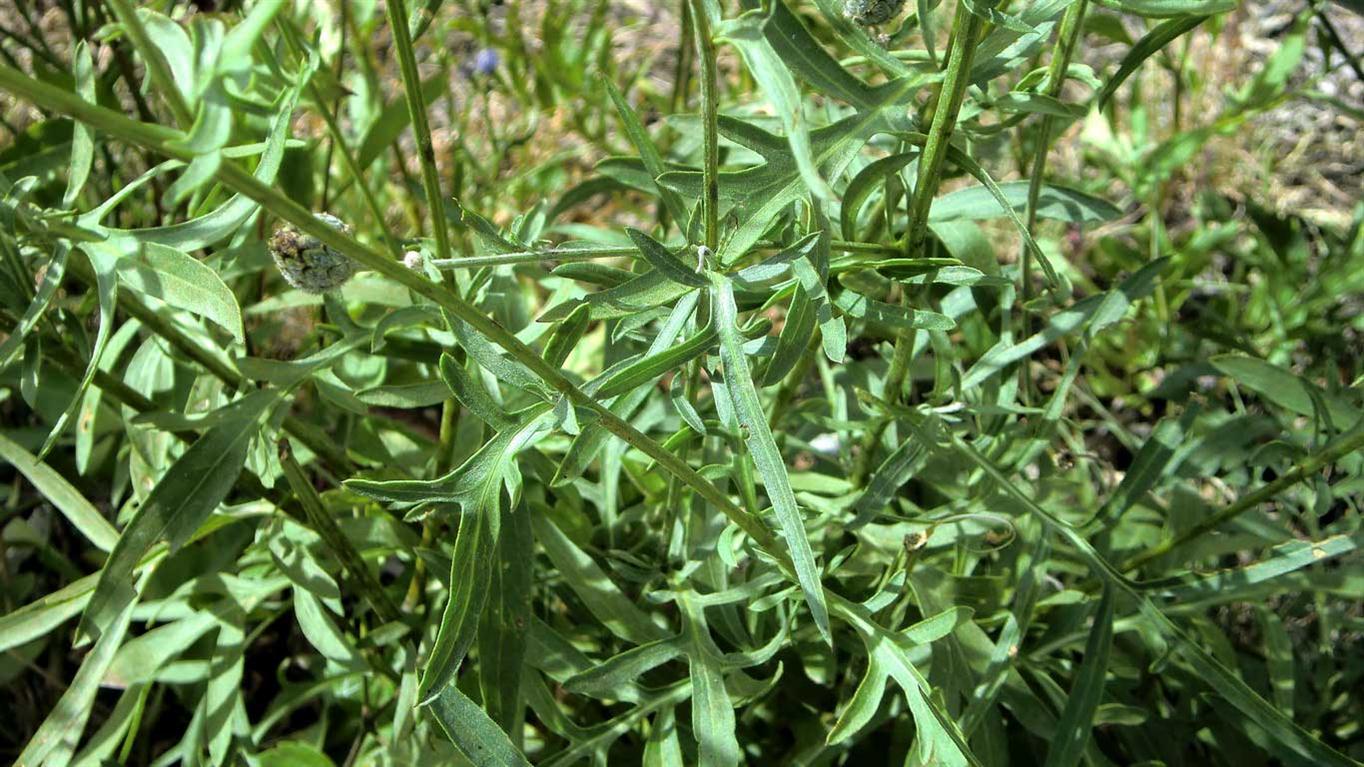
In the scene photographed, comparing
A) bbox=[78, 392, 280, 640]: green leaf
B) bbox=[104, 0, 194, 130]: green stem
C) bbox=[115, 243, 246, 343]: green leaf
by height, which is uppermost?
bbox=[104, 0, 194, 130]: green stem

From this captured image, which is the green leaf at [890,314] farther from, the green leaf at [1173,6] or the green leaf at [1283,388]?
the green leaf at [1283,388]

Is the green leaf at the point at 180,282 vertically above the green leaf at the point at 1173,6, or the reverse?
the green leaf at the point at 1173,6

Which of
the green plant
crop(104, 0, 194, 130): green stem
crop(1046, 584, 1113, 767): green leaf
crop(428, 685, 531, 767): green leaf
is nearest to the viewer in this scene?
crop(104, 0, 194, 130): green stem

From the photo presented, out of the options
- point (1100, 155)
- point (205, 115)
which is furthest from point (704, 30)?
point (1100, 155)

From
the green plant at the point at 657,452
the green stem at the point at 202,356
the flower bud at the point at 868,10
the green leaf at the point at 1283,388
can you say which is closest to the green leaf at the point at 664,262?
the green plant at the point at 657,452

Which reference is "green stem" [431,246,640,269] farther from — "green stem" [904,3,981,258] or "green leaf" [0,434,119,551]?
"green leaf" [0,434,119,551]

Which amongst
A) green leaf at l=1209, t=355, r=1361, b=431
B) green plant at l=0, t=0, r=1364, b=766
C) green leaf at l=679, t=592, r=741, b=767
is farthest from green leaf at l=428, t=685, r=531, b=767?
green leaf at l=1209, t=355, r=1361, b=431

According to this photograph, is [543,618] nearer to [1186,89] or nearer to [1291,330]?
[1291,330]
